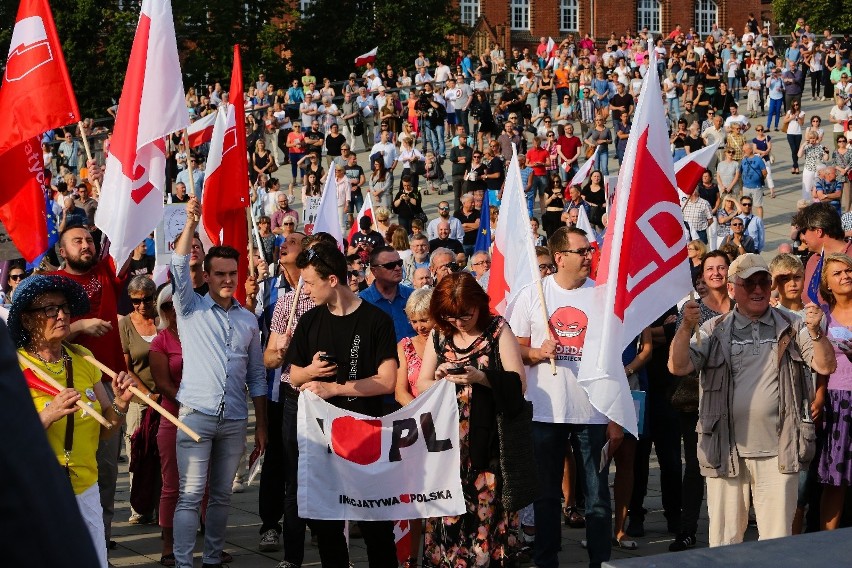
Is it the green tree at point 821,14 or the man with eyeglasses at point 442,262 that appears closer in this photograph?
the man with eyeglasses at point 442,262

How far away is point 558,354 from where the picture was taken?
6.90m

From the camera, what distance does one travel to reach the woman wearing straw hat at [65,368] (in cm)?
543

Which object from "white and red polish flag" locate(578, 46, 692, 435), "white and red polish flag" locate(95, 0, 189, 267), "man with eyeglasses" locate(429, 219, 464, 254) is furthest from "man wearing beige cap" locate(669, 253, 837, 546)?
"man with eyeglasses" locate(429, 219, 464, 254)

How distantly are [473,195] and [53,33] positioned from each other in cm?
1227

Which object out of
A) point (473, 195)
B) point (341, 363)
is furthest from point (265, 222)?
point (341, 363)

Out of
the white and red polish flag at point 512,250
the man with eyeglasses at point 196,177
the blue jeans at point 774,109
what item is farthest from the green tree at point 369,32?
the white and red polish flag at point 512,250

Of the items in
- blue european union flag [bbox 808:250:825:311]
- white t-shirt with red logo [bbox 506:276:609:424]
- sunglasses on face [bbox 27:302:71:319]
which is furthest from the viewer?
blue european union flag [bbox 808:250:825:311]

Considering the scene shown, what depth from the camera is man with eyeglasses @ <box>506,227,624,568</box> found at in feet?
22.4

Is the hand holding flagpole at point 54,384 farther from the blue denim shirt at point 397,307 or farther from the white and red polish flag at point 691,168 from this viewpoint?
the white and red polish flag at point 691,168

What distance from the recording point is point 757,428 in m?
6.53

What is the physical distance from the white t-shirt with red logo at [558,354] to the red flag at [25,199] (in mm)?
3115

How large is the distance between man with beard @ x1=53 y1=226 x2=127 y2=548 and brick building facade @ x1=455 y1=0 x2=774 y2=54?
191 ft

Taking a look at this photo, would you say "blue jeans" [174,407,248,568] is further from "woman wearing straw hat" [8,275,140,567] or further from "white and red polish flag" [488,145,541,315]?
"white and red polish flag" [488,145,541,315]

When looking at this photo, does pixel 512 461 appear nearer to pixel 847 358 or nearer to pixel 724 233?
pixel 847 358
